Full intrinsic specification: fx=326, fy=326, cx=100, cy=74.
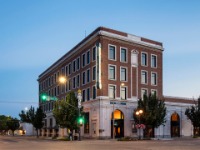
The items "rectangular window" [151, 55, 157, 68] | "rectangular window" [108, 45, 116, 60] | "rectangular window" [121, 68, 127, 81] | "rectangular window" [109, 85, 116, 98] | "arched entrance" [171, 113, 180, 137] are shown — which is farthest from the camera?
"arched entrance" [171, 113, 180, 137]

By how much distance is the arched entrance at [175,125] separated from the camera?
2876 inches

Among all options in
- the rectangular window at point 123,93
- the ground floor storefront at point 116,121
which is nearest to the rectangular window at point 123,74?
the rectangular window at point 123,93

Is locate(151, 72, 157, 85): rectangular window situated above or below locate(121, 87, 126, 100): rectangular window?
above

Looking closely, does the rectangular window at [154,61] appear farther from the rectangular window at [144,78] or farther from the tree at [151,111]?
the tree at [151,111]

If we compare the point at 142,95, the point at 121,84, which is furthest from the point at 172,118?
the point at 121,84

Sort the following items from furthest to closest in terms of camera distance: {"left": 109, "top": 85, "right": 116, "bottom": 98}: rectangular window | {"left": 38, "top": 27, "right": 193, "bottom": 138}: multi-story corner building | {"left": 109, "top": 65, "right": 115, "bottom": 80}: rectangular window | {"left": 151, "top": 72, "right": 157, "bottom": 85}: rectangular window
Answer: {"left": 151, "top": 72, "right": 157, "bottom": 85}: rectangular window, {"left": 109, "top": 65, "right": 115, "bottom": 80}: rectangular window, {"left": 109, "top": 85, "right": 116, "bottom": 98}: rectangular window, {"left": 38, "top": 27, "right": 193, "bottom": 138}: multi-story corner building

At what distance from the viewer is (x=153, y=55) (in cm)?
7056

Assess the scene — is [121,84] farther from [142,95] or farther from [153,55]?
[153,55]

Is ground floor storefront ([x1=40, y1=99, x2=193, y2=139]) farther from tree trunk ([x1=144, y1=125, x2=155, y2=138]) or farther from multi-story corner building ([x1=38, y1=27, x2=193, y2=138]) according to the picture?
tree trunk ([x1=144, y1=125, x2=155, y2=138])

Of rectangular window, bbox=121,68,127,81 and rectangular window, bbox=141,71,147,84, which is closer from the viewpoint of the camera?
rectangular window, bbox=121,68,127,81

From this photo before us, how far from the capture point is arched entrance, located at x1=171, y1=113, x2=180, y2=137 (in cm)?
7306

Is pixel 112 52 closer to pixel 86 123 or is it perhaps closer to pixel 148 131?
pixel 86 123

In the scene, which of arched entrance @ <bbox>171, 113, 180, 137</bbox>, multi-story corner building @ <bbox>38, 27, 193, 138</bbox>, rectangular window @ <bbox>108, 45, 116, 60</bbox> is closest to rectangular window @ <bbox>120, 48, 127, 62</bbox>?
multi-story corner building @ <bbox>38, 27, 193, 138</bbox>

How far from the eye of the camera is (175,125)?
7375 cm
